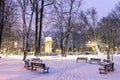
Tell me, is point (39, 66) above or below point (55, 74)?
above

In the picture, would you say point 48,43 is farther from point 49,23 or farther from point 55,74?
point 55,74

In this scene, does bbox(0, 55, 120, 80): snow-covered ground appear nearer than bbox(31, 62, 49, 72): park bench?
Yes

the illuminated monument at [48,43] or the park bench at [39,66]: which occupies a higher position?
the illuminated monument at [48,43]

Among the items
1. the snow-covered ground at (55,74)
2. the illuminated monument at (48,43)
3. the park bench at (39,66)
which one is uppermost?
the illuminated monument at (48,43)

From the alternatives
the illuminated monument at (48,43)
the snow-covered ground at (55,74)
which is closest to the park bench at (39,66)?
the snow-covered ground at (55,74)

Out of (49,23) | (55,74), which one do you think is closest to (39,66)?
(55,74)

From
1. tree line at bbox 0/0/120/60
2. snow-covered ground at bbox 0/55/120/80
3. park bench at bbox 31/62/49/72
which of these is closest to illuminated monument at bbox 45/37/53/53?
tree line at bbox 0/0/120/60

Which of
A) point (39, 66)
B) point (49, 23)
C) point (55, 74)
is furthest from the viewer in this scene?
point (49, 23)

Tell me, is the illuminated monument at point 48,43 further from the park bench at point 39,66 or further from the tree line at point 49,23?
the park bench at point 39,66

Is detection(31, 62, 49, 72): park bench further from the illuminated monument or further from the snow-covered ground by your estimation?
the illuminated monument

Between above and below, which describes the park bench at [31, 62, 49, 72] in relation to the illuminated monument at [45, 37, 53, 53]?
below

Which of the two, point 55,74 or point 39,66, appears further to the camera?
point 39,66

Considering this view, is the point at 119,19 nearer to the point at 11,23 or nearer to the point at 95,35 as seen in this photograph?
the point at 95,35

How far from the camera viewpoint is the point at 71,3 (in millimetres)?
50281
